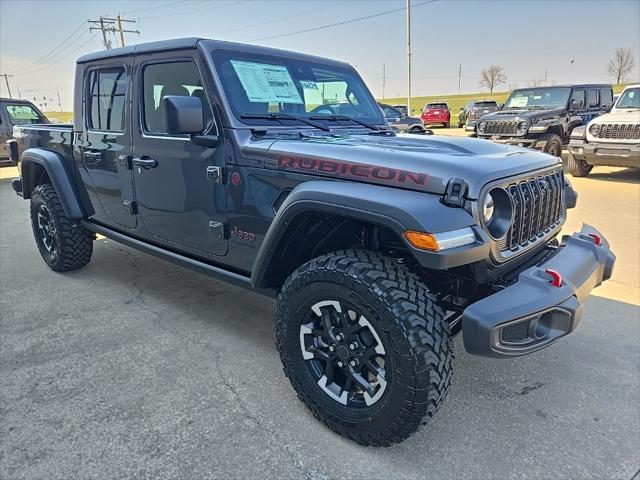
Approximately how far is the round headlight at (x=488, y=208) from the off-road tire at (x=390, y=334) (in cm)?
41

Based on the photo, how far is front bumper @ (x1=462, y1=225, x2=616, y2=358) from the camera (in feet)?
5.98

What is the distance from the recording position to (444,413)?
247 cm

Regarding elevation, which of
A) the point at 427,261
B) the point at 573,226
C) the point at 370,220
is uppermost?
the point at 370,220

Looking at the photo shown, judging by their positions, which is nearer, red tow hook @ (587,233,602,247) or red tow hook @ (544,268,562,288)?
red tow hook @ (544,268,562,288)

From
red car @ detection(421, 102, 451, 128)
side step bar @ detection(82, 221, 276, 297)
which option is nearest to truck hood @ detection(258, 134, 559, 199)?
side step bar @ detection(82, 221, 276, 297)

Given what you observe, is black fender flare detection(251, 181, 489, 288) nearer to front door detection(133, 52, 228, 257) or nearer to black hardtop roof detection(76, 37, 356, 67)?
Answer: front door detection(133, 52, 228, 257)

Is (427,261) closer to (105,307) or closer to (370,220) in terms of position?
(370,220)

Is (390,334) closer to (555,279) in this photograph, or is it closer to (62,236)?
(555,279)

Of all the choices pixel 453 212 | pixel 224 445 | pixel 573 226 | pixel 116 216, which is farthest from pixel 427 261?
pixel 573 226

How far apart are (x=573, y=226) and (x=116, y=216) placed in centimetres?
542

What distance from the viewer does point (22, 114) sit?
11328 mm

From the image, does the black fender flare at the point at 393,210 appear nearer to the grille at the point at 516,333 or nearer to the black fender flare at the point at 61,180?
the grille at the point at 516,333

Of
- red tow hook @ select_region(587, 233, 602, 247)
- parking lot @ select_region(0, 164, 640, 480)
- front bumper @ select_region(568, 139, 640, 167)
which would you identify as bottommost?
parking lot @ select_region(0, 164, 640, 480)

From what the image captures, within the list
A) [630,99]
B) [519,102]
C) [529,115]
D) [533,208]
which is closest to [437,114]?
[519,102]
